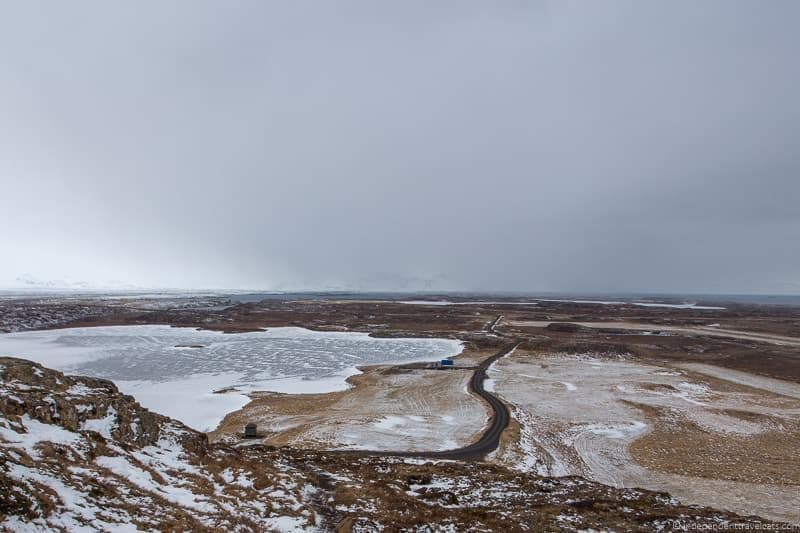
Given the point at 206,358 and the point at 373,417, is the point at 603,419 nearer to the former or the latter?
the point at 373,417

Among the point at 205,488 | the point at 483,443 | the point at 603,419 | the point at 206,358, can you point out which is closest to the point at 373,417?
the point at 483,443

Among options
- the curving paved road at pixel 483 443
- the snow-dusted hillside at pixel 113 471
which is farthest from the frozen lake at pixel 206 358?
the snow-dusted hillside at pixel 113 471

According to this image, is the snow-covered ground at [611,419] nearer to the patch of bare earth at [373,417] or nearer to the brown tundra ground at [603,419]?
the brown tundra ground at [603,419]

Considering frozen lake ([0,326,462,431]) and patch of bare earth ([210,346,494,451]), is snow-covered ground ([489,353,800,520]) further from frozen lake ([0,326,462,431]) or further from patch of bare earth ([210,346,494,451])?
frozen lake ([0,326,462,431])

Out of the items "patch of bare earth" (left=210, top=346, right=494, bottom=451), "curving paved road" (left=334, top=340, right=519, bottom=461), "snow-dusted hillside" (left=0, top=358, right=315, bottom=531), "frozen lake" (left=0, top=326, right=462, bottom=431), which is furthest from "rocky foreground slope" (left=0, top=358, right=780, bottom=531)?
"frozen lake" (left=0, top=326, right=462, bottom=431)

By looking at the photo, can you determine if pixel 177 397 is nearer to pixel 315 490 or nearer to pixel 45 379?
pixel 45 379

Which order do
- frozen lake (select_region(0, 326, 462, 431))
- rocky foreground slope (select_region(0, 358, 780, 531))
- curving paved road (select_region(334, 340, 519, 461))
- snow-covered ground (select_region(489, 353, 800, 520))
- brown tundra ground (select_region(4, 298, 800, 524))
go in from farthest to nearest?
1. frozen lake (select_region(0, 326, 462, 431))
2. curving paved road (select_region(334, 340, 519, 461))
3. brown tundra ground (select_region(4, 298, 800, 524))
4. snow-covered ground (select_region(489, 353, 800, 520))
5. rocky foreground slope (select_region(0, 358, 780, 531))
